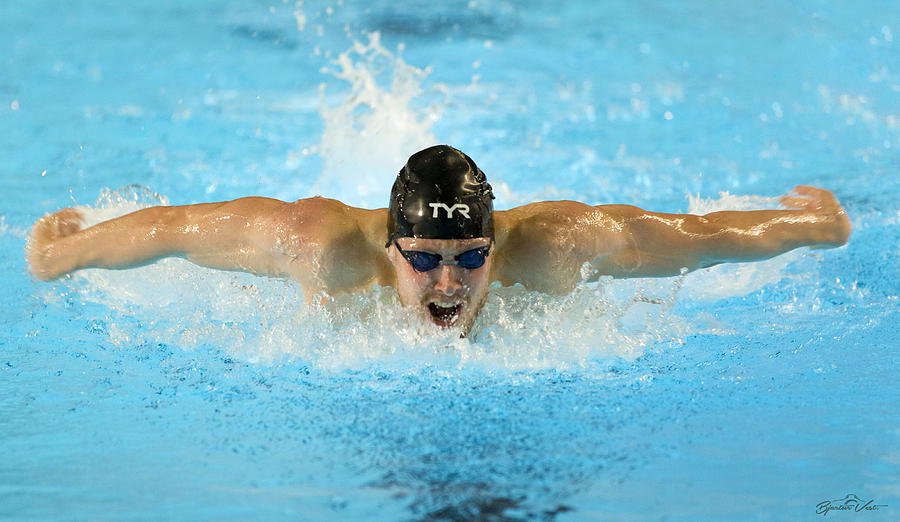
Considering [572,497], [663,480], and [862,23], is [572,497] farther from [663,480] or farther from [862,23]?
[862,23]

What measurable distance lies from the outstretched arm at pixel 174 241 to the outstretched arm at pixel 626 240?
824 millimetres

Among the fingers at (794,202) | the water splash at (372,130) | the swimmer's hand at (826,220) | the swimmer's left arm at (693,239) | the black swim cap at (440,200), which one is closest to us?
the black swim cap at (440,200)

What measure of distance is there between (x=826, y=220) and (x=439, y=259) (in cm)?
145

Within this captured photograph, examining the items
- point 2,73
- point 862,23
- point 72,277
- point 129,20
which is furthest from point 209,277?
point 862,23

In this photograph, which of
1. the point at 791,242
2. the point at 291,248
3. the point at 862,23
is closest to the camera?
the point at 291,248

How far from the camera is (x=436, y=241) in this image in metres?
2.64

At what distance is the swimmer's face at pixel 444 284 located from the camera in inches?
104

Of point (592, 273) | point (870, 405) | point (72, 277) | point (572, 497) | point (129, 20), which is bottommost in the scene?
point (572, 497)

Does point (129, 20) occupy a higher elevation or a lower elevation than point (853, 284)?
higher

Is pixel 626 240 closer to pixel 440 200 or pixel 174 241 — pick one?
pixel 440 200

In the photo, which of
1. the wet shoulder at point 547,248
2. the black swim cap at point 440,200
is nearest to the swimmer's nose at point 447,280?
the black swim cap at point 440,200

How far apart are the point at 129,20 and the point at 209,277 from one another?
468 centimetres

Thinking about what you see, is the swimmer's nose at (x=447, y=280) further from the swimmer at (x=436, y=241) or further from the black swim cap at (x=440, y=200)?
the black swim cap at (x=440, y=200)

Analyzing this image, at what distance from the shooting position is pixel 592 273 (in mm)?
2947
